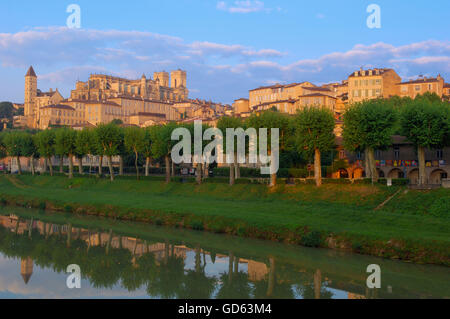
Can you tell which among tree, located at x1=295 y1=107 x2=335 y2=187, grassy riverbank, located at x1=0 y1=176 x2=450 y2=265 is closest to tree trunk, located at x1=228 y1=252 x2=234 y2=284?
grassy riverbank, located at x1=0 y1=176 x2=450 y2=265

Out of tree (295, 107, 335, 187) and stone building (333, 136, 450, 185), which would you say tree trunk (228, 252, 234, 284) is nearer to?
tree (295, 107, 335, 187)

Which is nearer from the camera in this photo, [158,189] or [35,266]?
[35,266]

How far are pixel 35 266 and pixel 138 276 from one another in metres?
5.82

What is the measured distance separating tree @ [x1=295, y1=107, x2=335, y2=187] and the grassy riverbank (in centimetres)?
336

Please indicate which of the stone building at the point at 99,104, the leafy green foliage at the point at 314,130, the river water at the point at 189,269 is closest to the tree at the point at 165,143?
the leafy green foliage at the point at 314,130

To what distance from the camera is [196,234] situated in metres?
30.8

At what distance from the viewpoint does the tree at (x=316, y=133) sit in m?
38.6

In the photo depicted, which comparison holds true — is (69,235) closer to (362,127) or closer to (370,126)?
(362,127)

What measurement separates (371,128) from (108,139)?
32.1 meters

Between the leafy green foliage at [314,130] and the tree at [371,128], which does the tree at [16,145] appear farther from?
the tree at [371,128]

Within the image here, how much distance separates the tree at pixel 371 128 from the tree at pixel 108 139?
96.7 ft

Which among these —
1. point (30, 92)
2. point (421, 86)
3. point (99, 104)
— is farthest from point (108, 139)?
point (30, 92)
